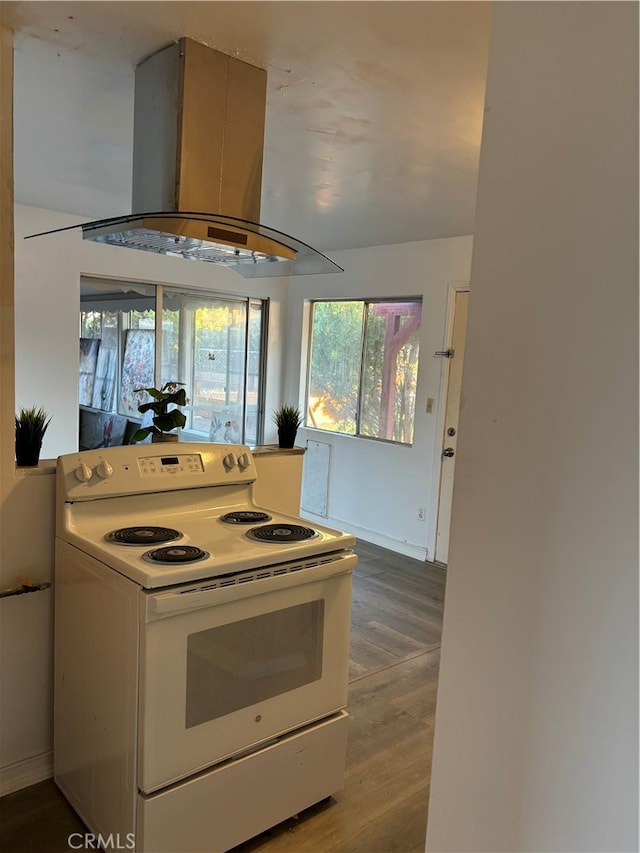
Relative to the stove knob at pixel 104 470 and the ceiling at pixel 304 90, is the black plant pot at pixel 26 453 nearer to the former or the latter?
the stove knob at pixel 104 470

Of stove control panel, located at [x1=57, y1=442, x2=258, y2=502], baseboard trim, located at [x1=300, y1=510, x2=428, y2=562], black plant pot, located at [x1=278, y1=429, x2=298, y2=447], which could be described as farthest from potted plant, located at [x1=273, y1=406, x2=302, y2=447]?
baseboard trim, located at [x1=300, y1=510, x2=428, y2=562]

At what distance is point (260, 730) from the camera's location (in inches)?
72.1

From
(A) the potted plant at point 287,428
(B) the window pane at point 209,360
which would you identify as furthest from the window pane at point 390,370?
(A) the potted plant at point 287,428

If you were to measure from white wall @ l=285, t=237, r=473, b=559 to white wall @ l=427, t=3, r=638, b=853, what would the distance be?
11.6 ft

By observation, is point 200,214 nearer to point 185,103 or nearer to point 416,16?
point 185,103

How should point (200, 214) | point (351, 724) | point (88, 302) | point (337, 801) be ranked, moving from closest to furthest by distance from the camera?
point (200, 214) → point (337, 801) → point (351, 724) → point (88, 302)

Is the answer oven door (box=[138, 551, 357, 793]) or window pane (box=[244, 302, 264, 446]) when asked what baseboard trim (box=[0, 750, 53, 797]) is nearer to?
oven door (box=[138, 551, 357, 793])

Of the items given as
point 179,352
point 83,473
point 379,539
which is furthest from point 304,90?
point 379,539

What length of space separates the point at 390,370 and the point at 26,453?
328 cm

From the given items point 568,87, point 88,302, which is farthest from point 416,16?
point 88,302

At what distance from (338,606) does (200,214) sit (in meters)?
1.30

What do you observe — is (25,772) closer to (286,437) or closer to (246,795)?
(246,795)

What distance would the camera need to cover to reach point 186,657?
1.67 meters

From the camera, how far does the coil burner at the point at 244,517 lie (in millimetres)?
2182
